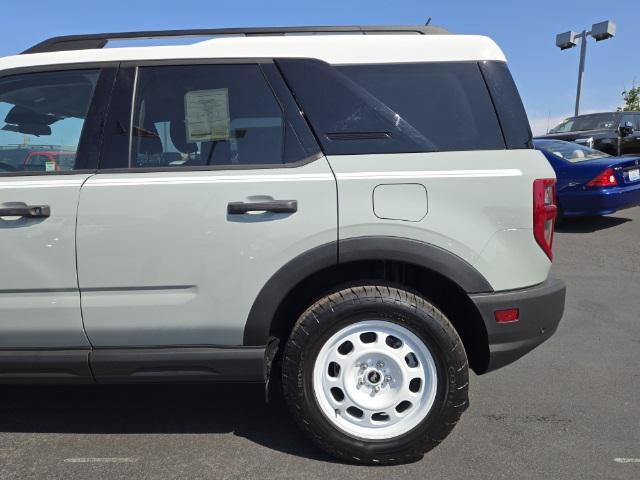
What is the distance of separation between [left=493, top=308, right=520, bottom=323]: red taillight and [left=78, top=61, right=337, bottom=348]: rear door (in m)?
0.84

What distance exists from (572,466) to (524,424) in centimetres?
42

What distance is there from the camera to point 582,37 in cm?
2125

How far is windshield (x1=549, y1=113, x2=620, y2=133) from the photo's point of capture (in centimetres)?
1238

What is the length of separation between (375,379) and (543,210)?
44.1 inches

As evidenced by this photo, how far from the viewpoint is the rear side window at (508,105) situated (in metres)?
2.59

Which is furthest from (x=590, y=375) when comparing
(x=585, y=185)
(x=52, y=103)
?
(x=585, y=185)

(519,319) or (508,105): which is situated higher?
(508,105)

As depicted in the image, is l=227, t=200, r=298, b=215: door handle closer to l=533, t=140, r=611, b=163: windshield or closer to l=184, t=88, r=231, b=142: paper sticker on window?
l=184, t=88, r=231, b=142: paper sticker on window

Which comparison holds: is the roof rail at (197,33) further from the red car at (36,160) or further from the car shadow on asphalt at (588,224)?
the car shadow on asphalt at (588,224)

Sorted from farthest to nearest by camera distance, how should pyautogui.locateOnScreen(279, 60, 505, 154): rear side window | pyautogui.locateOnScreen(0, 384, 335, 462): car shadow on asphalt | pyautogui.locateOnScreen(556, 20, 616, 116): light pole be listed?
pyautogui.locateOnScreen(556, 20, 616, 116): light pole
pyautogui.locateOnScreen(0, 384, 335, 462): car shadow on asphalt
pyautogui.locateOnScreen(279, 60, 505, 154): rear side window

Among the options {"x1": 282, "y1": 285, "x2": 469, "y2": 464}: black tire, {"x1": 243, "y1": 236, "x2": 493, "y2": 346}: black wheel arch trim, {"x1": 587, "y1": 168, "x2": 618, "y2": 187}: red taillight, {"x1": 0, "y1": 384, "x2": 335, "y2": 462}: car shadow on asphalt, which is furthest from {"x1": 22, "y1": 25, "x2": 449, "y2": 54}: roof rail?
{"x1": 587, "y1": 168, "x2": 618, "y2": 187}: red taillight

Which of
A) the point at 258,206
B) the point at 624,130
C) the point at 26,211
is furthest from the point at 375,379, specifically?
the point at 624,130

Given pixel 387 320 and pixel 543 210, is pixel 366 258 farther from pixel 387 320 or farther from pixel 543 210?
pixel 543 210

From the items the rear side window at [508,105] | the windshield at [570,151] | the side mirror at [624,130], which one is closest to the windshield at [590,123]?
the side mirror at [624,130]
